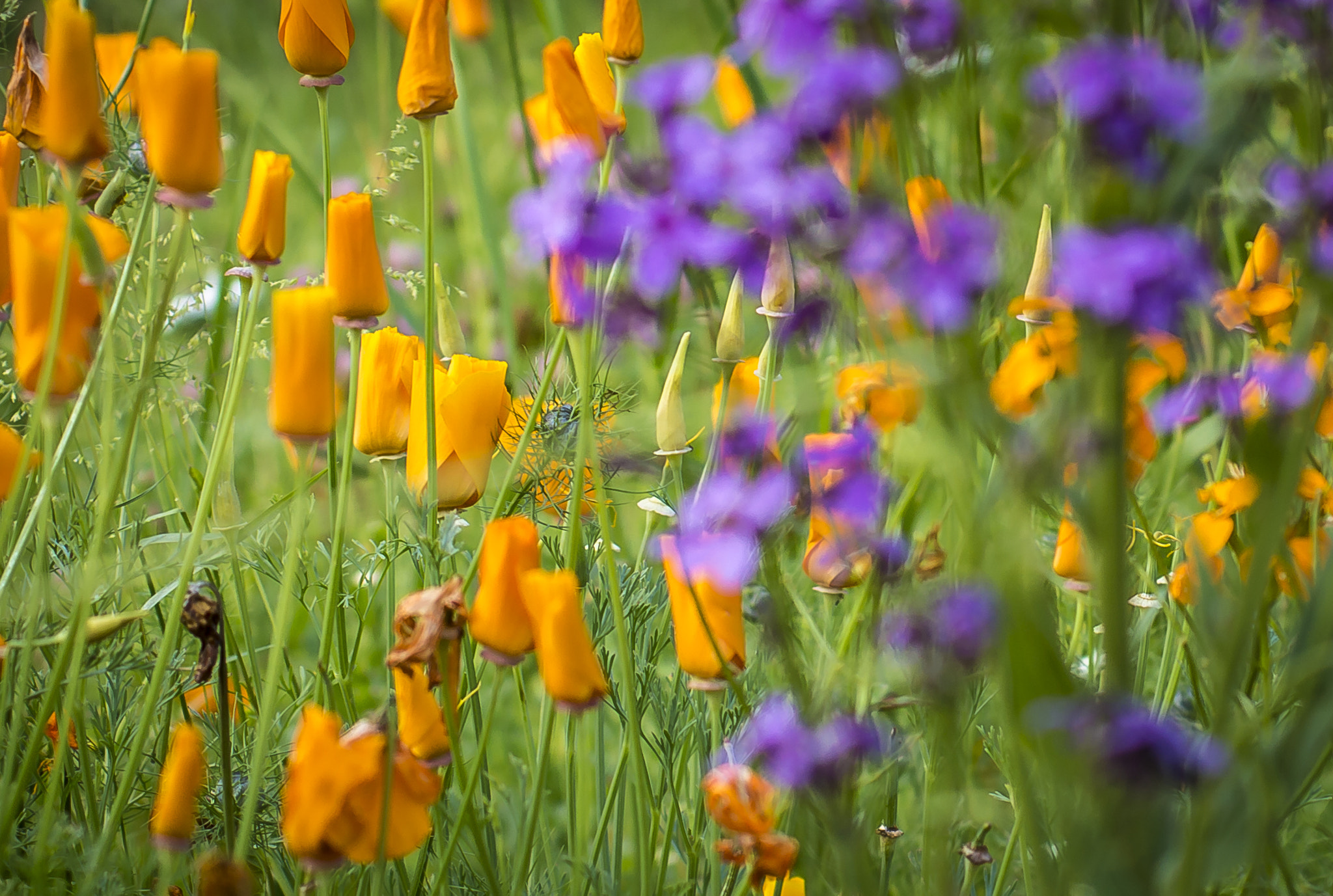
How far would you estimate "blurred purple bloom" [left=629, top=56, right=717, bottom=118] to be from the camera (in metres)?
0.38

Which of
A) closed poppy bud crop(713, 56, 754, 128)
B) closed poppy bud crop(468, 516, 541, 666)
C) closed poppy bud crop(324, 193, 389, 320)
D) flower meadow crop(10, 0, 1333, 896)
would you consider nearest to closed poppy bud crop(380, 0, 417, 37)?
flower meadow crop(10, 0, 1333, 896)

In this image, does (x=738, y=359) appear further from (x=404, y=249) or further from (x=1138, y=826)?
(x=404, y=249)

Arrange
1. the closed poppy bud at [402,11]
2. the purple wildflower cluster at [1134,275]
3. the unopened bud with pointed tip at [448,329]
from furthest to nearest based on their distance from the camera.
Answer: the closed poppy bud at [402,11] < the unopened bud with pointed tip at [448,329] < the purple wildflower cluster at [1134,275]

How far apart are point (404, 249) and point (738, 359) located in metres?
1.60

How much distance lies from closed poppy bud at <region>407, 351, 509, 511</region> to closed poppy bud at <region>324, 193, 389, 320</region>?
45 mm

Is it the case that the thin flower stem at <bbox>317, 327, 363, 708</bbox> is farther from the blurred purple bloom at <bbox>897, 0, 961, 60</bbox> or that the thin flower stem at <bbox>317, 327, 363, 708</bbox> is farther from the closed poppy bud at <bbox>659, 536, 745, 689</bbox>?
the blurred purple bloom at <bbox>897, 0, 961, 60</bbox>

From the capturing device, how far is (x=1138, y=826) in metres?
0.36

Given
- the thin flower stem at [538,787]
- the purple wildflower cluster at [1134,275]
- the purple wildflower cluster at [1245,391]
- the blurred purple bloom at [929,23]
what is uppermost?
the blurred purple bloom at [929,23]

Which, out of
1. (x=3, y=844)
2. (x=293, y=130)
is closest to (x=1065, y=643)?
(x=3, y=844)

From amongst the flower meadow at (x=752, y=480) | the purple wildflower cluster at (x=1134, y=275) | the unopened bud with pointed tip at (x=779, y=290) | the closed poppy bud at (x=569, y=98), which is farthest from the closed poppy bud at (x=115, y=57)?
the purple wildflower cluster at (x=1134, y=275)

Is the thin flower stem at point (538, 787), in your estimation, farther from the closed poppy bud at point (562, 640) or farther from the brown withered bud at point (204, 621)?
the brown withered bud at point (204, 621)

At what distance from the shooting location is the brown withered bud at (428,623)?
18.6 inches

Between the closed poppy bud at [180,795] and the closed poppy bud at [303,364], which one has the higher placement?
the closed poppy bud at [303,364]

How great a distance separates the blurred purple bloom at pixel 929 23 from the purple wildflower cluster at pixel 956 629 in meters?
0.19
